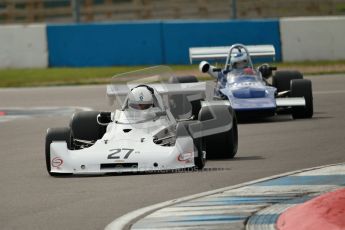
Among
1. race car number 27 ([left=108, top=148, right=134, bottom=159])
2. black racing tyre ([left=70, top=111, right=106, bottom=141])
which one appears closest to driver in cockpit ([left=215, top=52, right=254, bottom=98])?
black racing tyre ([left=70, top=111, right=106, bottom=141])

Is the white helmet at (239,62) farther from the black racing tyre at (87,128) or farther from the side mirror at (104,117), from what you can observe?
the black racing tyre at (87,128)

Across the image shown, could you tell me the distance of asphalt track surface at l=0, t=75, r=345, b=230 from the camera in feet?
33.8

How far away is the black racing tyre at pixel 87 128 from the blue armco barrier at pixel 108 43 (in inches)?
638

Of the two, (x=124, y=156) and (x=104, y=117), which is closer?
(x=124, y=156)

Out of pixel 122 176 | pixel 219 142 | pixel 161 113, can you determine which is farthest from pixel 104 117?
pixel 122 176

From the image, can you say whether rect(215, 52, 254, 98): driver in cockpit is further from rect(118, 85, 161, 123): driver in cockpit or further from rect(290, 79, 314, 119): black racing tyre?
rect(118, 85, 161, 123): driver in cockpit

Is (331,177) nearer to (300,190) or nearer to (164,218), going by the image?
(300,190)

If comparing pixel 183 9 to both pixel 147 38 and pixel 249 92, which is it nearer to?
pixel 147 38

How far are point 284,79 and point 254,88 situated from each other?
64.2 inches

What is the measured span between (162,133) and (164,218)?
3.89 meters

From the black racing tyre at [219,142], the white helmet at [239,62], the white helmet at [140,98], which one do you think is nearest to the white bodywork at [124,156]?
the white helmet at [140,98]

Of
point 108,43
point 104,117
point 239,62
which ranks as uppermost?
point 104,117

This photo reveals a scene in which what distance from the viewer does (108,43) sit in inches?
1203

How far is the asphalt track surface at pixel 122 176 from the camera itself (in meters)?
10.3
